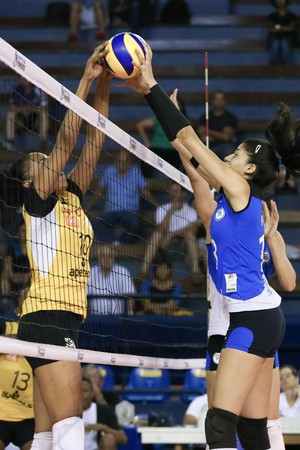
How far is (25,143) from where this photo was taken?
1341 centimetres

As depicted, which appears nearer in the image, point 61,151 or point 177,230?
point 61,151

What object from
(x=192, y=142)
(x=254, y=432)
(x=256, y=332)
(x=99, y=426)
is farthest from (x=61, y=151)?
(x=99, y=426)

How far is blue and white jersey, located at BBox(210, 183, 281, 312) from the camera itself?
17.8 ft

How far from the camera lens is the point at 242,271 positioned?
544 cm

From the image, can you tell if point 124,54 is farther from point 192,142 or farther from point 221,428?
point 221,428

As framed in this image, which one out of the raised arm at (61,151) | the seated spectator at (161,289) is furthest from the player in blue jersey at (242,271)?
the seated spectator at (161,289)

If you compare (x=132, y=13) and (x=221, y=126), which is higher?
(x=132, y=13)

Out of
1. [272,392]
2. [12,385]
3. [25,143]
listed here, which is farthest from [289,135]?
[25,143]

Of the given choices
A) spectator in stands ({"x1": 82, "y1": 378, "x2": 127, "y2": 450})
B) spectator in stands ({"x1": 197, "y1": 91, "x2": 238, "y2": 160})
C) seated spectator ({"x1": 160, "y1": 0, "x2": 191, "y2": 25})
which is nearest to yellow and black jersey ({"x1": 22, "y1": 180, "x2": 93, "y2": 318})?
spectator in stands ({"x1": 82, "y1": 378, "x2": 127, "y2": 450})

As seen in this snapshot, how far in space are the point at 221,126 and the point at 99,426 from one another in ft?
18.5

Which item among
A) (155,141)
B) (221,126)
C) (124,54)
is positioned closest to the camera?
(124,54)

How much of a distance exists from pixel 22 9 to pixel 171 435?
9606mm

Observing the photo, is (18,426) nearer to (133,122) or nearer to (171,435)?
(171,435)

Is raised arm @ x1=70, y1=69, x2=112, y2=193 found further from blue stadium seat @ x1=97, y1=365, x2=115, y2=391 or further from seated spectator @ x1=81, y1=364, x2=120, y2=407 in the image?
blue stadium seat @ x1=97, y1=365, x2=115, y2=391
